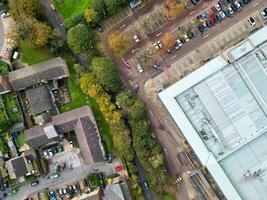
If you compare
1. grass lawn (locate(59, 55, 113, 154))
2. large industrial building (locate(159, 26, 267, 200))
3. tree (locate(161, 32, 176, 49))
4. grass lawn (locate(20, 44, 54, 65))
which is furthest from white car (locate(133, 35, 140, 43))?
grass lawn (locate(20, 44, 54, 65))

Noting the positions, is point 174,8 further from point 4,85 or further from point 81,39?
point 4,85

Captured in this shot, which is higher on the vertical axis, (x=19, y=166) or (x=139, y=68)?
(x=139, y=68)

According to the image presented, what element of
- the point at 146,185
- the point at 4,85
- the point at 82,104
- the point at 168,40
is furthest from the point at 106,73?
the point at 146,185

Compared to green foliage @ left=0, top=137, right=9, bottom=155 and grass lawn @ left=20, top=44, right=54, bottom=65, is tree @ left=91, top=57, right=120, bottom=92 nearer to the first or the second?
grass lawn @ left=20, top=44, right=54, bottom=65

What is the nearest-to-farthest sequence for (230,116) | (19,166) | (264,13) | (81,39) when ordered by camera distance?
(230,116) → (81,39) → (264,13) → (19,166)

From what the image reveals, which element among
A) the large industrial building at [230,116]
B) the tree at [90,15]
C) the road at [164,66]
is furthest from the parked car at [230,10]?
the tree at [90,15]

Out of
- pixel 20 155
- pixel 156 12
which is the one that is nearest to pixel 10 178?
pixel 20 155
